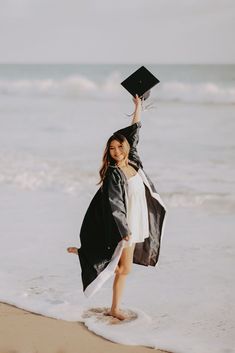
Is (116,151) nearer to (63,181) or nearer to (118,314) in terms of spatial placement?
(118,314)

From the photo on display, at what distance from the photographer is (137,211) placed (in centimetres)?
331

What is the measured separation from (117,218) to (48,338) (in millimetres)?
712

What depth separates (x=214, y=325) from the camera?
335 cm

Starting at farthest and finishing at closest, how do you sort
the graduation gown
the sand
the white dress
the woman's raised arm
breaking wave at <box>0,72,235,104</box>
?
1. breaking wave at <box>0,72,235,104</box>
2. the woman's raised arm
3. the white dress
4. the graduation gown
5. the sand

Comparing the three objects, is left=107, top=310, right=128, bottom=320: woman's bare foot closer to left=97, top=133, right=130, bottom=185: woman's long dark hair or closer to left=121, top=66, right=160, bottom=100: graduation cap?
left=97, top=133, right=130, bottom=185: woman's long dark hair

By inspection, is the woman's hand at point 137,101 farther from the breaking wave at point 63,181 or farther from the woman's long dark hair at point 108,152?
the breaking wave at point 63,181

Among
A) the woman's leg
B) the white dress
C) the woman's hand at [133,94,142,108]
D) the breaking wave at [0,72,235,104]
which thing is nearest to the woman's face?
the white dress

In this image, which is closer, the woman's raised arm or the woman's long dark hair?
the woman's long dark hair

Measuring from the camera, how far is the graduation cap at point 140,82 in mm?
3443

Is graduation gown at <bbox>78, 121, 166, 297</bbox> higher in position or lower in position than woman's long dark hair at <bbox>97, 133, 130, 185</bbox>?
lower

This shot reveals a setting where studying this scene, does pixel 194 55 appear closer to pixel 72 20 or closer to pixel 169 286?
pixel 72 20

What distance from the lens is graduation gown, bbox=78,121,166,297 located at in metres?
3.18

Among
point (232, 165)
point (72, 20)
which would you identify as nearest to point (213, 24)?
point (72, 20)

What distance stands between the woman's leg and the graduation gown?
0.09 meters
